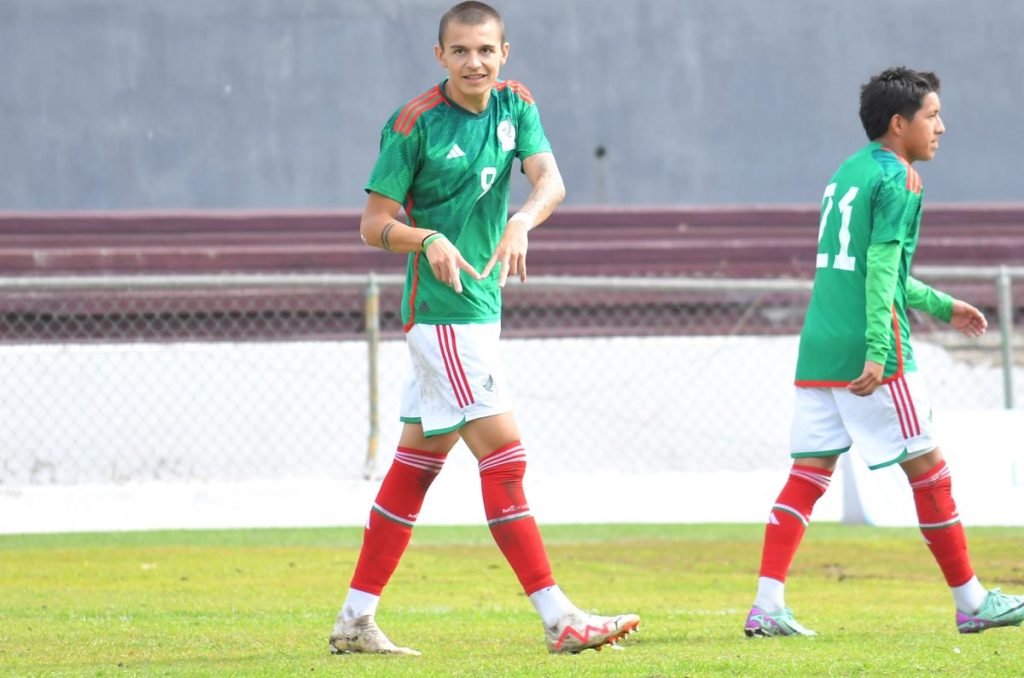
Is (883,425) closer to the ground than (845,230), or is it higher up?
closer to the ground

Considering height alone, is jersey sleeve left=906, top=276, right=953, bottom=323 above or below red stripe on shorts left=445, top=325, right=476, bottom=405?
above

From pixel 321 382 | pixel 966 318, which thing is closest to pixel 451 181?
pixel 966 318

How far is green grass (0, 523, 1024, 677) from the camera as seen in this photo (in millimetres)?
3834

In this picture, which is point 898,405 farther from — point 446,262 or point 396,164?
point 396,164

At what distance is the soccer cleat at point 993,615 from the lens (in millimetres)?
4582

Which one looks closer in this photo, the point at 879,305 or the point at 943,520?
the point at 879,305

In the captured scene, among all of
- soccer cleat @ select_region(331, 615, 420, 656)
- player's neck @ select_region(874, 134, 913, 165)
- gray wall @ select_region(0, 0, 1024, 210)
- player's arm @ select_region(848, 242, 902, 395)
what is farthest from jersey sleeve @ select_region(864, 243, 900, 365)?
gray wall @ select_region(0, 0, 1024, 210)

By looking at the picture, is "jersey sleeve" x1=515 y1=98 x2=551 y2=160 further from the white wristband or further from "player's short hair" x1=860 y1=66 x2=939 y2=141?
"player's short hair" x1=860 y1=66 x2=939 y2=141

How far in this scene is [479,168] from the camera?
13.5ft

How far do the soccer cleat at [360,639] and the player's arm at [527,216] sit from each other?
979 millimetres

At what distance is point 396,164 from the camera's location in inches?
160

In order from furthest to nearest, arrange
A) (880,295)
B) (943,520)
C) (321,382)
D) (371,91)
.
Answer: (371,91), (321,382), (943,520), (880,295)

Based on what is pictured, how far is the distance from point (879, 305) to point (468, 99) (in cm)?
131

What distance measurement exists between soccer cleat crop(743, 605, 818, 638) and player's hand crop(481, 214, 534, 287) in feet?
4.26
